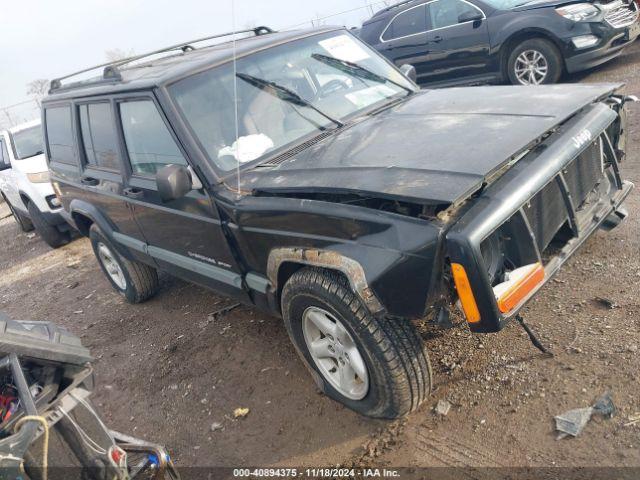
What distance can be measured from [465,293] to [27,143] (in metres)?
8.19

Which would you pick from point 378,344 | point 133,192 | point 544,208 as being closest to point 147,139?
point 133,192

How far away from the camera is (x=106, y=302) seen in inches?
210

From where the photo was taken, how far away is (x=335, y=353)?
276cm

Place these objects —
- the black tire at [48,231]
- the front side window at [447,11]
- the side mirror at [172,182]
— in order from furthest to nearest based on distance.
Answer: the front side window at [447,11], the black tire at [48,231], the side mirror at [172,182]

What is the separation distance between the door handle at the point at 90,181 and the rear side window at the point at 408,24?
6.23 meters

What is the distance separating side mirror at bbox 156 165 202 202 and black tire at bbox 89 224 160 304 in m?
1.91

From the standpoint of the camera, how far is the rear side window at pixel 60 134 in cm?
455

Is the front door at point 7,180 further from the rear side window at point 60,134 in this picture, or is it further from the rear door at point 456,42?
the rear door at point 456,42

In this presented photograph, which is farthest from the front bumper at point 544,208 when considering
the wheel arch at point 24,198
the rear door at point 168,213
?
the wheel arch at point 24,198

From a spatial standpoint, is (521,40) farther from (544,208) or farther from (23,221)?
(23,221)

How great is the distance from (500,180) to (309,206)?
0.87 m

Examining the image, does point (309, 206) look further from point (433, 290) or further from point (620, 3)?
point (620, 3)

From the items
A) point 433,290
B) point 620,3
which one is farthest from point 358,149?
point 620,3

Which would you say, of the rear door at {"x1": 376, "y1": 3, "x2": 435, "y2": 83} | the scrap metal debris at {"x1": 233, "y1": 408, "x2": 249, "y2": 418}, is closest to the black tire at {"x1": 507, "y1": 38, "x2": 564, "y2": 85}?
the rear door at {"x1": 376, "y1": 3, "x2": 435, "y2": 83}
